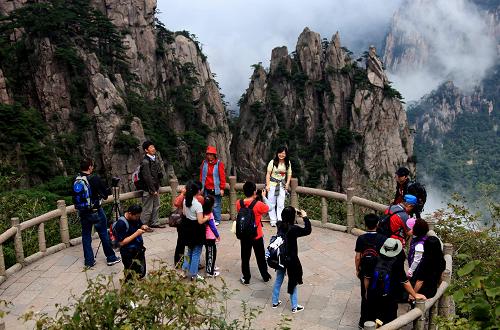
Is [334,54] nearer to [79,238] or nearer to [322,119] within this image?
[322,119]

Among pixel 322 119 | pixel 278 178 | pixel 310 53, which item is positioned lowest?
pixel 278 178

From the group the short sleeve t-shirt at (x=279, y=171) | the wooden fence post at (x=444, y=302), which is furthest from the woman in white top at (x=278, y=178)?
the wooden fence post at (x=444, y=302)

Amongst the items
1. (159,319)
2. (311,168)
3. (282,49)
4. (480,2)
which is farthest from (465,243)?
(480,2)

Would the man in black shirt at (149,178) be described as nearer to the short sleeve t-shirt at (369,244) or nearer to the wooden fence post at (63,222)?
the wooden fence post at (63,222)

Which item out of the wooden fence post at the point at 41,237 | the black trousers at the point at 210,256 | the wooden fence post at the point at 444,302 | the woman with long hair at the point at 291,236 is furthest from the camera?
the wooden fence post at the point at 41,237

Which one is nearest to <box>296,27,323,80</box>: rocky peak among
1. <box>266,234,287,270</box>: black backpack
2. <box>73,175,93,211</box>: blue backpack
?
<box>73,175,93,211</box>: blue backpack

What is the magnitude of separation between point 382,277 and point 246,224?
88.0 inches

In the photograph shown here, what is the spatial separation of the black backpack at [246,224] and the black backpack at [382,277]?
6.59 ft

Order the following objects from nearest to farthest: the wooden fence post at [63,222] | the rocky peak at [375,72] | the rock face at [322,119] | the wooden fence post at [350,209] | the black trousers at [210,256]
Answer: the black trousers at [210,256], the wooden fence post at [63,222], the wooden fence post at [350,209], the rocky peak at [375,72], the rock face at [322,119]

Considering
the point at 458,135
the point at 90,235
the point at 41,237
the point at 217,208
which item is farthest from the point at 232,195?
the point at 458,135

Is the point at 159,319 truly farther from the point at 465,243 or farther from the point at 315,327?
the point at 465,243

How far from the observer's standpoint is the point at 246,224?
23.7ft

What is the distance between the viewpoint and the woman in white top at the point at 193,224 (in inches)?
287

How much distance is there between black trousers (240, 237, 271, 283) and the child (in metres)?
0.43
